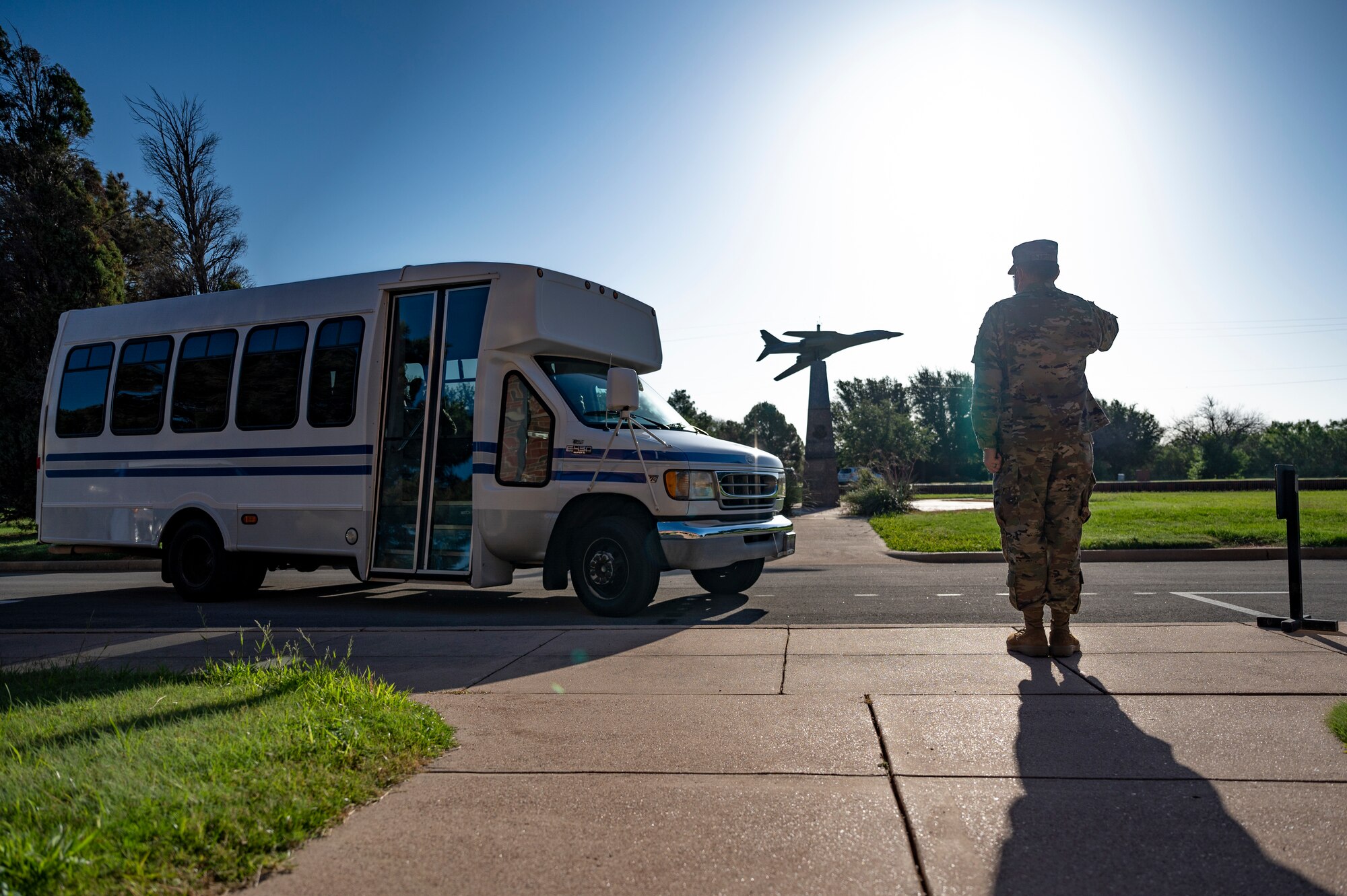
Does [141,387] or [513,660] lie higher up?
[141,387]

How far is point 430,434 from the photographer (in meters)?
8.15

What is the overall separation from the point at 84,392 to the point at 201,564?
Answer: 254 cm

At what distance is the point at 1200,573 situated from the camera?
10336 millimetres

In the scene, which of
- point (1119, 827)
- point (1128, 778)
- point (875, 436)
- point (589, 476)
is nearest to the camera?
point (1119, 827)

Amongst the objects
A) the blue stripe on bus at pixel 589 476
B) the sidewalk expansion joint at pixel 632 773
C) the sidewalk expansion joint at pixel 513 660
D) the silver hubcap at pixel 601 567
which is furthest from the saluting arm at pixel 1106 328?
the silver hubcap at pixel 601 567

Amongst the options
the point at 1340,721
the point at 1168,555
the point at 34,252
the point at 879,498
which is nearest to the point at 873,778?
the point at 1340,721

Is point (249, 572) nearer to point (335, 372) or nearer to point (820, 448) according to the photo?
point (335, 372)

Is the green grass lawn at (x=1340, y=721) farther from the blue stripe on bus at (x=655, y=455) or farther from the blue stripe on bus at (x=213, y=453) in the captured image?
the blue stripe on bus at (x=213, y=453)

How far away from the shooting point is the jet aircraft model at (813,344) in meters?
30.2

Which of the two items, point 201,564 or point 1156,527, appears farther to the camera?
point 1156,527

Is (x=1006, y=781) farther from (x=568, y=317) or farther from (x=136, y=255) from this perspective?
(x=136, y=255)

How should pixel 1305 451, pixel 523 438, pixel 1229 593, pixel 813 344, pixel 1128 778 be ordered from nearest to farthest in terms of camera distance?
Answer: pixel 1128 778 → pixel 523 438 → pixel 1229 593 → pixel 813 344 → pixel 1305 451

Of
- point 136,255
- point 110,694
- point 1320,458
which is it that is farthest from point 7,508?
point 1320,458

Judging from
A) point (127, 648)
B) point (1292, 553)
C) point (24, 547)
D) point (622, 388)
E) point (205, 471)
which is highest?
point (622, 388)
